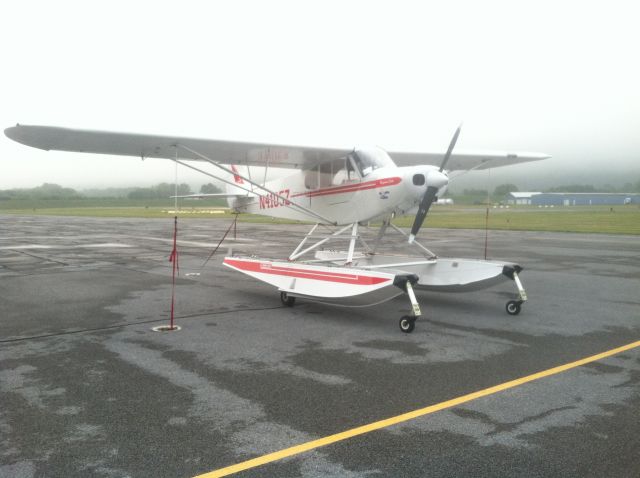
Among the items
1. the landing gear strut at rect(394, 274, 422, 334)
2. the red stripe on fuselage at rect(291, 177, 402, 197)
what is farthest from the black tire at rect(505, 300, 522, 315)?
the red stripe on fuselage at rect(291, 177, 402, 197)

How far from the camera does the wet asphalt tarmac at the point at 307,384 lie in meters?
3.41

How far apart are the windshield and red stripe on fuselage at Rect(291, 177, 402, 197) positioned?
25 cm

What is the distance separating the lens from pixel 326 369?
17.5 feet

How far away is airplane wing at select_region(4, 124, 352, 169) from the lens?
327 inches

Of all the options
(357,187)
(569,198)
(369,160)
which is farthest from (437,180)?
(569,198)

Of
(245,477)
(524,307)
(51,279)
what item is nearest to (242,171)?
(51,279)

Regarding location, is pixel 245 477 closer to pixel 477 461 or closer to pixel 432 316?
pixel 477 461

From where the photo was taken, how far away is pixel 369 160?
31.7 feet

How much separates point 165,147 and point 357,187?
367cm

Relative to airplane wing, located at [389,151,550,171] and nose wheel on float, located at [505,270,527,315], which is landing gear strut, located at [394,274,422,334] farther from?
airplane wing, located at [389,151,550,171]

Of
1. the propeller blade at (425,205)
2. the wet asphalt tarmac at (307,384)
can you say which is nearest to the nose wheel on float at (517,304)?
the wet asphalt tarmac at (307,384)

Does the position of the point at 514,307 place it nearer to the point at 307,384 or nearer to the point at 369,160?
the point at 369,160

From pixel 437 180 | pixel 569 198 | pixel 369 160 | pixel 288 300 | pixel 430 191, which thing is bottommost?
pixel 288 300

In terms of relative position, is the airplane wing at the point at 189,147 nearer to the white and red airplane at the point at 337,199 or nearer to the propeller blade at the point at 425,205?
the white and red airplane at the point at 337,199
